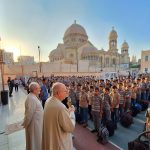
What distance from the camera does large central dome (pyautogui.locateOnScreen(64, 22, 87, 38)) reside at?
61.8 metres

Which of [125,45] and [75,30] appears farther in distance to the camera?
[125,45]

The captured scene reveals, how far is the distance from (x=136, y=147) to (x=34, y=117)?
7.15 ft

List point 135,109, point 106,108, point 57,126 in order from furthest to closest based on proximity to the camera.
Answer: point 135,109
point 106,108
point 57,126

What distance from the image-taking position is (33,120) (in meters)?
3.38

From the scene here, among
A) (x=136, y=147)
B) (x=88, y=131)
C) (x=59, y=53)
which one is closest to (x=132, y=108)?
(x=88, y=131)

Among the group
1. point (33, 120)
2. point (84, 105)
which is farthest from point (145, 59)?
point (33, 120)

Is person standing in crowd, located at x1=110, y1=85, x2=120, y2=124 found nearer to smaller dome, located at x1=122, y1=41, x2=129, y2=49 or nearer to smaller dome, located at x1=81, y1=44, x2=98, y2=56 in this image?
smaller dome, located at x1=81, y1=44, x2=98, y2=56

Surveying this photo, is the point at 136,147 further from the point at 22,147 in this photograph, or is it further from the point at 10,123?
the point at 10,123

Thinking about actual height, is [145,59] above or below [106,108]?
above

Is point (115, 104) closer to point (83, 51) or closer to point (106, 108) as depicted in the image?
point (106, 108)

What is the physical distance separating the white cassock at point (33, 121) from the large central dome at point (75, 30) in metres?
60.7

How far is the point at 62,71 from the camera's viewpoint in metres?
39.4

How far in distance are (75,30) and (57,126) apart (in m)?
62.6

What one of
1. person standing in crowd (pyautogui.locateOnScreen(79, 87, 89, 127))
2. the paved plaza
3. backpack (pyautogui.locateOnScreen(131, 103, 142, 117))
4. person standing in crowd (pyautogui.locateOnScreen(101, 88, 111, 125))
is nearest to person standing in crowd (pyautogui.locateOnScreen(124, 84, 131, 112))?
backpack (pyautogui.locateOnScreen(131, 103, 142, 117))
